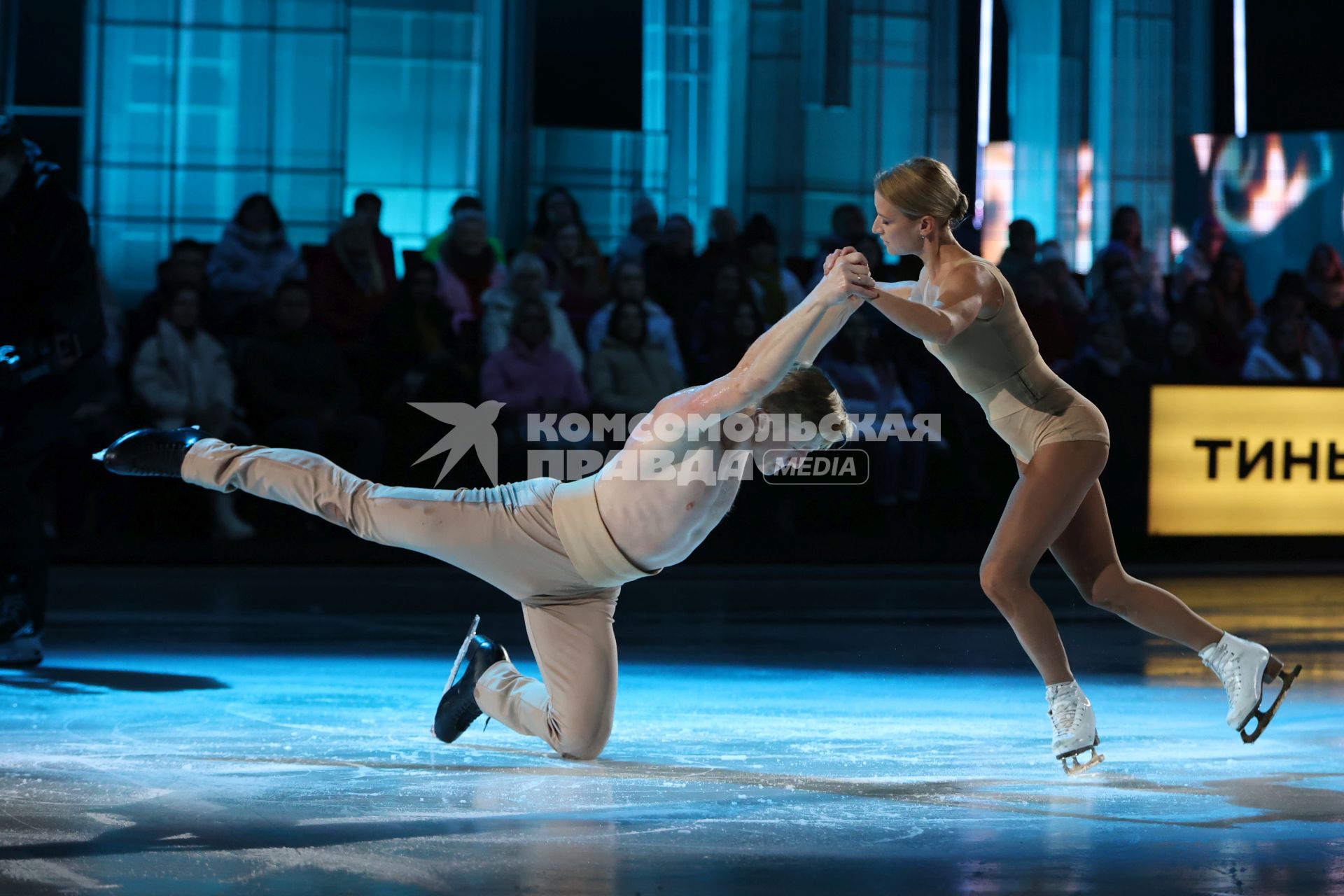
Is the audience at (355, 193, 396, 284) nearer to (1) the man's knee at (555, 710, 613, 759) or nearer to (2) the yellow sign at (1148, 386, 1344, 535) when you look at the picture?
(2) the yellow sign at (1148, 386, 1344, 535)

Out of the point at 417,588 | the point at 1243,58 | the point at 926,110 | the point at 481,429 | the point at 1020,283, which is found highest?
the point at 1243,58

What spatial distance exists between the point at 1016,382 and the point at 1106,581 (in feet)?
2.11

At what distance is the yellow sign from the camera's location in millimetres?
11922

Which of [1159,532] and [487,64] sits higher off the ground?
[487,64]

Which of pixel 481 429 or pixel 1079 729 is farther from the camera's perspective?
pixel 481 429

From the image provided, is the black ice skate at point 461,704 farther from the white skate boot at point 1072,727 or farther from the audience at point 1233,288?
the audience at point 1233,288

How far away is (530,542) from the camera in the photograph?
4930mm

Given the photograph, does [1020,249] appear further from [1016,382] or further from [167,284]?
[1016,382]

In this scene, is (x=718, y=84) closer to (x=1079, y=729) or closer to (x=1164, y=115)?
(x=1164, y=115)

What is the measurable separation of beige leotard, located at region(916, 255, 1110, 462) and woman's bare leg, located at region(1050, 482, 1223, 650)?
9.2 inches

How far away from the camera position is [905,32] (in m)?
16.4

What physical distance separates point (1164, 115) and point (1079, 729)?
15.3 m

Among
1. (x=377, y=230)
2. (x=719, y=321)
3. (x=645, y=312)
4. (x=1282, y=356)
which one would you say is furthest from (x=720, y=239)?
(x=1282, y=356)

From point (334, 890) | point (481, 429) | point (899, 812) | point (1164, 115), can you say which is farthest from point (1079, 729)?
point (1164, 115)
